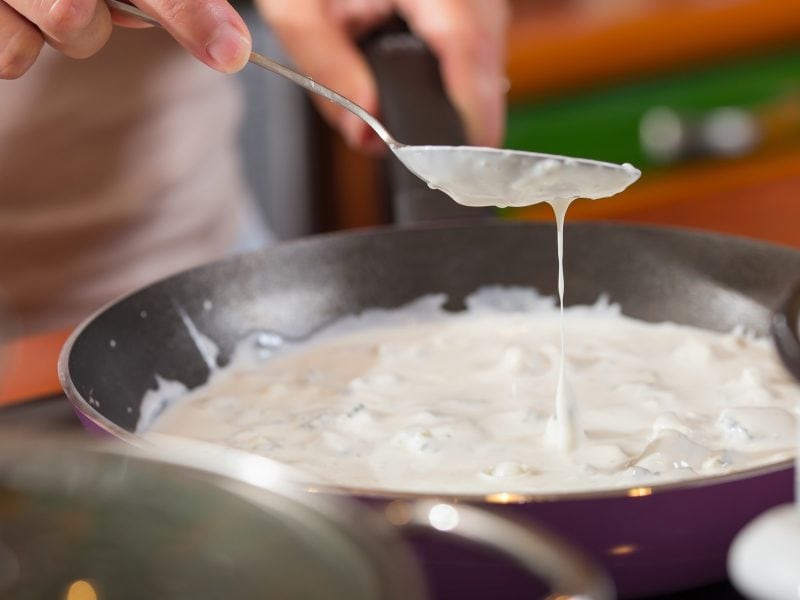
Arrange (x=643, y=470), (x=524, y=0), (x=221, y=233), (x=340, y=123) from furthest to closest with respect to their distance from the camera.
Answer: (x=524, y=0) → (x=221, y=233) → (x=340, y=123) → (x=643, y=470)

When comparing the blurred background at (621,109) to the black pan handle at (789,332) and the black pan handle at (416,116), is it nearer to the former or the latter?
the black pan handle at (416,116)

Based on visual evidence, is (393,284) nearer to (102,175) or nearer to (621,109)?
(102,175)

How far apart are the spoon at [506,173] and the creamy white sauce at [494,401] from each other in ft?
0.41

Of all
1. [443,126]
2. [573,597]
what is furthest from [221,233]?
[573,597]

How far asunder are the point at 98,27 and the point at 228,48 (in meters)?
0.11

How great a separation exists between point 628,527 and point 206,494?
235 millimetres

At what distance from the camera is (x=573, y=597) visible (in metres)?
0.39

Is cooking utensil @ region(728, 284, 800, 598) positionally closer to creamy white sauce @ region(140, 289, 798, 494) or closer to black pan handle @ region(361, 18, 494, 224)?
creamy white sauce @ region(140, 289, 798, 494)

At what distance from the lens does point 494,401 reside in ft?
2.98

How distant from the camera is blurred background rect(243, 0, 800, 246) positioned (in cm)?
238

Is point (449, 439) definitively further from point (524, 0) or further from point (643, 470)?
point (524, 0)

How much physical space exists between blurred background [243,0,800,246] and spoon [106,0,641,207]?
144 centimetres

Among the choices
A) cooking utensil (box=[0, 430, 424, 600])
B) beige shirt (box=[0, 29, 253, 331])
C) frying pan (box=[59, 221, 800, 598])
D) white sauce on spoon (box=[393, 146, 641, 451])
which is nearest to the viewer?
cooking utensil (box=[0, 430, 424, 600])

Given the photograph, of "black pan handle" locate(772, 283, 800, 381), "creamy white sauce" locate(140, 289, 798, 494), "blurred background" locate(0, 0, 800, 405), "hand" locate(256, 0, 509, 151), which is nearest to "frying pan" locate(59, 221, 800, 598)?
"creamy white sauce" locate(140, 289, 798, 494)
